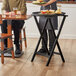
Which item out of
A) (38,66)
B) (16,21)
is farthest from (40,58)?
(16,21)

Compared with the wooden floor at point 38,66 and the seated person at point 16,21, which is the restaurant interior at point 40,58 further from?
the seated person at point 16,21

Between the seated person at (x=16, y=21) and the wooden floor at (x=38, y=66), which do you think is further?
the seated person at (x=16, y=21)

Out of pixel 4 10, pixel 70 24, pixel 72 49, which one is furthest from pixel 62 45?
pixel 4 10

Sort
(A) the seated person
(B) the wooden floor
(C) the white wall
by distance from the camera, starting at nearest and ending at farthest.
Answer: (B) the wooden floor, (A) the seated person, (C) the white wall

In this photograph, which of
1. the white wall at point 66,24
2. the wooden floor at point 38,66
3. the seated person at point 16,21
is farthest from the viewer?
the white wall at point 66,24

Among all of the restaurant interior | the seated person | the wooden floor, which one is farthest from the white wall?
the seated person

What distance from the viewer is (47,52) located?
3.96 m

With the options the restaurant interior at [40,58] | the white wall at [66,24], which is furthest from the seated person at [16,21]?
the white wall at [66,24]

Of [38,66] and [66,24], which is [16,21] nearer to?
[38,66]

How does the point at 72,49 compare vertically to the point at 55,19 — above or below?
below

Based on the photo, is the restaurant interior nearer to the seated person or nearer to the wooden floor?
the wooden floor

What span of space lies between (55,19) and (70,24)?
1.64m

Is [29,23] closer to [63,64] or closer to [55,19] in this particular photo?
[55,19]

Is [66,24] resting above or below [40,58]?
above
